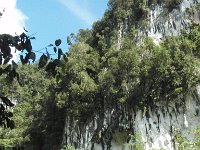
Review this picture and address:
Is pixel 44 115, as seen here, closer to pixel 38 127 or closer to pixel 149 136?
pixel 38 127

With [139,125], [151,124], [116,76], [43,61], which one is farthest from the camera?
[116,76]

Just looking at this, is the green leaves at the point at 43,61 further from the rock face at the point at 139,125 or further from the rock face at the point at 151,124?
the rock face at the point at 151,124

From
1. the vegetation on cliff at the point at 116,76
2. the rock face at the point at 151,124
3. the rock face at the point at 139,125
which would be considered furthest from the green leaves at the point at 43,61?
the rock face at the point at 151,124

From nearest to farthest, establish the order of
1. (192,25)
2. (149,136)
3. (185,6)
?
(149,136)
(192,25)
(185,6)

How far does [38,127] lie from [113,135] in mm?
6671

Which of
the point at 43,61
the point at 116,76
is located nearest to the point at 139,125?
the point at 116,76

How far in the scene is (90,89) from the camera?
71.2ft

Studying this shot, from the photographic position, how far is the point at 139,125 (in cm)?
2008

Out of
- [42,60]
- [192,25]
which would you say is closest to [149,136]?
[192,25]

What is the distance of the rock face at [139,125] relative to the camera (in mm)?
19469

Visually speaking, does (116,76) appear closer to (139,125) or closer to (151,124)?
(139,125)

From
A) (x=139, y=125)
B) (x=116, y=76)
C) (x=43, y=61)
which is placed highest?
(x=116, y=76)

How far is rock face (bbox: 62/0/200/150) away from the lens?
63.9ft

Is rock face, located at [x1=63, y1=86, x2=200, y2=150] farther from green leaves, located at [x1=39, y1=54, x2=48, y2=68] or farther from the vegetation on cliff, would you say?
green leaves, located at [x1=39, y1=54, x2=48, y2=68]
